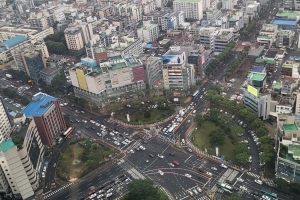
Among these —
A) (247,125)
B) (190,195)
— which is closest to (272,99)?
(247,125)

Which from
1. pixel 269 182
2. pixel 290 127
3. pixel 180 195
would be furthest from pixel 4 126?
pixel 290 127

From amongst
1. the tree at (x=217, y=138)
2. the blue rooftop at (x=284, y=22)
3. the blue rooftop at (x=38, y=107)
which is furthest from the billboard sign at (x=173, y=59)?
the blue rooftop at (x=284, y=22)

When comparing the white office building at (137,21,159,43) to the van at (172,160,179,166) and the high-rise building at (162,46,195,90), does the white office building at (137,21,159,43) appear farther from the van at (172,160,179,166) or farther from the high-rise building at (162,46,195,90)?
the van at (172,160,179,166)

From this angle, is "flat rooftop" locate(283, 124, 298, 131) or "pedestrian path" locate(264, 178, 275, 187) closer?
"pedestrian path" locate(264, 178, 275, 187)

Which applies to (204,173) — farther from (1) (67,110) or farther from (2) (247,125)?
(1) (67,110)

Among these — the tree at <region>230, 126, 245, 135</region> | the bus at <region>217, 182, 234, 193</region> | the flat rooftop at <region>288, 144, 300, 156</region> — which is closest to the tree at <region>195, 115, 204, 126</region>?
the tree at <region>230, 126, 245, 135</region>

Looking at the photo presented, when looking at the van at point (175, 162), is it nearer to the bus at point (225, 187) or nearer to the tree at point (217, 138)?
the tree at point (217, 138)
